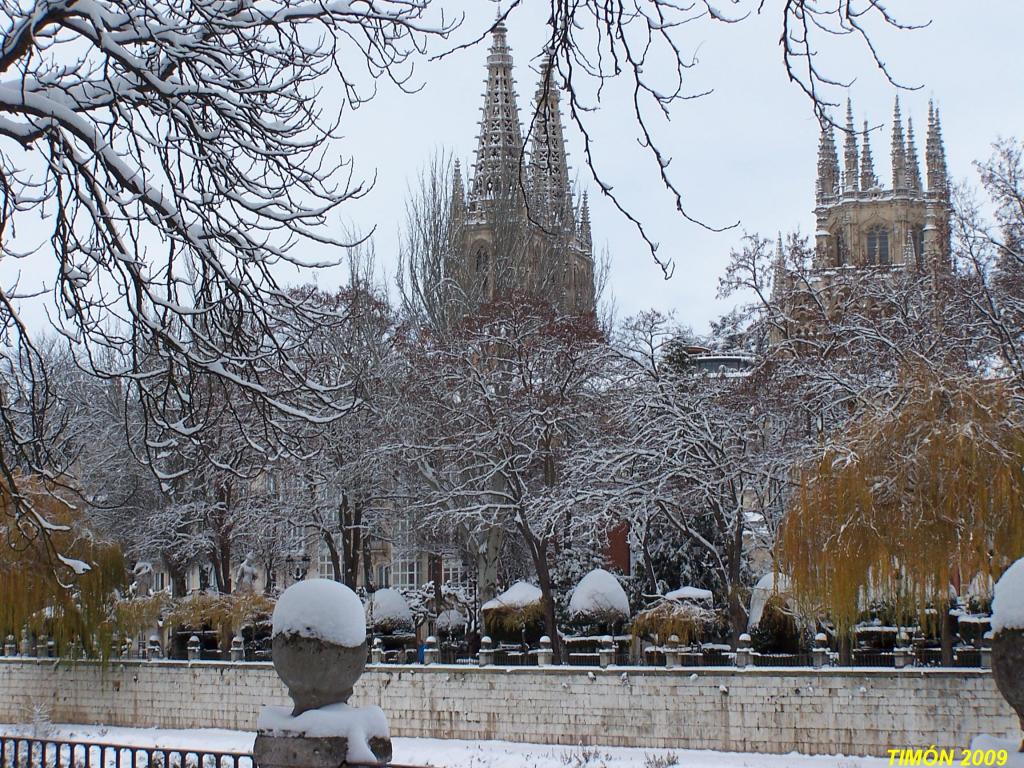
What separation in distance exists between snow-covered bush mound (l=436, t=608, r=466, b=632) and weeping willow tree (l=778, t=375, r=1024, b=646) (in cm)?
1487

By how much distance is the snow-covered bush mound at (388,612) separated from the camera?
34.8 meters

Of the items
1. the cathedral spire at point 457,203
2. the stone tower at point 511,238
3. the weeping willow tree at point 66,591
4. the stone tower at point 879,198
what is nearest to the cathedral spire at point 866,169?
the stone tower at point 879,198

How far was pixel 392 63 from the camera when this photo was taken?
9391mm

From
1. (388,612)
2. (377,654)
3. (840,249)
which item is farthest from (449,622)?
(840,249)

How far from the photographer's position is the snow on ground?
23.5 m

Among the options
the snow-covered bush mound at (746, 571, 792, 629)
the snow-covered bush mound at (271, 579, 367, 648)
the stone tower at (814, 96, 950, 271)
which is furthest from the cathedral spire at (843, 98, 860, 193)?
the snow-covered bush mound at (271, 579, 367, 648)

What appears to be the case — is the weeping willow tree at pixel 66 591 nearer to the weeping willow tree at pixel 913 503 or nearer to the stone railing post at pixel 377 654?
the stone railing post at pixel 377 654

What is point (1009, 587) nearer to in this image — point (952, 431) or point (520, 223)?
point (952, 431)

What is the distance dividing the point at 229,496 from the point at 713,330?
47.5ft

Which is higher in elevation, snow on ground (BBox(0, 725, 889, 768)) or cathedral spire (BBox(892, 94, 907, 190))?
cathedral spire (BBox(892, 94, 907, 190))

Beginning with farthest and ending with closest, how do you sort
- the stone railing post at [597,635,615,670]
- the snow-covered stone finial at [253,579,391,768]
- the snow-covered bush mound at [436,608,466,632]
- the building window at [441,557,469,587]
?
the building window at [441,557,469,587] < the snow-covered bush mound at [436,608,466,632] < the stone railing post at [597,635,615,670] < the snow-covered stone finial at [253,579,391,768]

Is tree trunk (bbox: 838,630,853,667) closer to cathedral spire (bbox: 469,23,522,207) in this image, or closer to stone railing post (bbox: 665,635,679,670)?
stone railing post (bbox: 665,635,679,670)

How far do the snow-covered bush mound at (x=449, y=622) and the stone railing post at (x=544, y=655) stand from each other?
878 cm

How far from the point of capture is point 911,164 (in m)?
67.2
